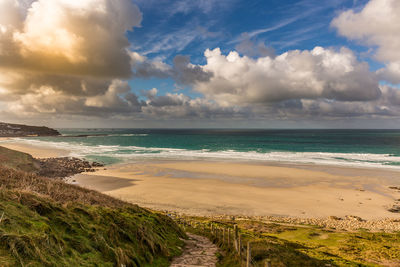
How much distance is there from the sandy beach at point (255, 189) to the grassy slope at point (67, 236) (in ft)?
53.1

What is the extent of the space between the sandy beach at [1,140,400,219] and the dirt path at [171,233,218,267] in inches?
434

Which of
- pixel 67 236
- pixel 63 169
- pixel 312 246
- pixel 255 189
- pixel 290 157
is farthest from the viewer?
pixel 290 157

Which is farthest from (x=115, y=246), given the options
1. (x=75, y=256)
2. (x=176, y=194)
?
A: (x=176, y=194)

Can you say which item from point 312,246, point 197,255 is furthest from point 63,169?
point 312,246

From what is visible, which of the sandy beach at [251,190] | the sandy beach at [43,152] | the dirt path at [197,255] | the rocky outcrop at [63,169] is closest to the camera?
the dirt path at [197,255]

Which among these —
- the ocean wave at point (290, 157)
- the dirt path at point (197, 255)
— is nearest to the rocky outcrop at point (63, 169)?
the ocean wave at point (290, 157)

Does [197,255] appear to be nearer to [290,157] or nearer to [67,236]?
[67,236]

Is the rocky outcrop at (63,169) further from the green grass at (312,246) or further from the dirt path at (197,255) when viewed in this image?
the dirt path at (197,255)

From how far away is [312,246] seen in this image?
52.7 feet

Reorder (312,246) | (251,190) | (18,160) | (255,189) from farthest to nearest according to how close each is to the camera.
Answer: (18,160) → (255,189) → (251,190) → (312,246)

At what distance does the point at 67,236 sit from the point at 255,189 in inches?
1225

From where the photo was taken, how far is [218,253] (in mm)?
12578

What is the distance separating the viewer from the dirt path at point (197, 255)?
1060 cm

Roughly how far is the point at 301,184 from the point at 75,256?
125ft
